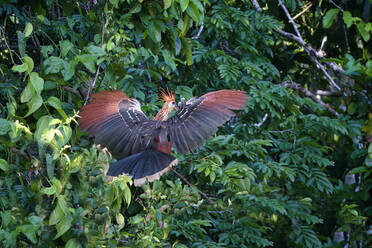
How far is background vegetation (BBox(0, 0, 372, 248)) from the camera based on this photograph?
7.38ft

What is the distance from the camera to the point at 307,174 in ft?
14.5

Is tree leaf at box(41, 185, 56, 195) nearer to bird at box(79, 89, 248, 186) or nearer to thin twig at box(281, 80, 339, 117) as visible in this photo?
bird at box(79, 89, 248, 186)

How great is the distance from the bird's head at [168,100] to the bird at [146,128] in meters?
0.27

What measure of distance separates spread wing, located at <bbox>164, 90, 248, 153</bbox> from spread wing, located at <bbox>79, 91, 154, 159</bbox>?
0.19m

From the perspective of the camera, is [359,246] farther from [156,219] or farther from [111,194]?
[111,194]

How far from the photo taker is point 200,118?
2.98 m

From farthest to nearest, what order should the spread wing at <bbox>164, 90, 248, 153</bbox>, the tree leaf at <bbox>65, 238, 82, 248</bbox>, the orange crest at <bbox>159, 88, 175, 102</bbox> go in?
the orange crest at <bbox>159, 88, 175, 102</bbox> < the spread wing at <bbox>164, 90, 248, 153</bbox> < the tree leaf at <bbox>65, 238, 82, 248</bbox>

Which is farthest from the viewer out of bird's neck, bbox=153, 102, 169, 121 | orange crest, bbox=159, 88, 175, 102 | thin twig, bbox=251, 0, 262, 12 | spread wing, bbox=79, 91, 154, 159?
thin twig, bbox=251, 0, 262, 12

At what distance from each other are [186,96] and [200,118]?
928mm

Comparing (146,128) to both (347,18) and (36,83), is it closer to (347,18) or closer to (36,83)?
(36,83)

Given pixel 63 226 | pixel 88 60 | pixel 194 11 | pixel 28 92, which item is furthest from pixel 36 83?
pixel 194 11

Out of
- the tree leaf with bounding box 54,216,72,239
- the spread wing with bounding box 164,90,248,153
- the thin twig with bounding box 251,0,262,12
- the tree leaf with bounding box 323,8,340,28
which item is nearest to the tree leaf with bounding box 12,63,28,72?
the tree leaf with bounding box 54,216,72,239

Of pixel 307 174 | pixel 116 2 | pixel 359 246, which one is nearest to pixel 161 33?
pixel 116 2

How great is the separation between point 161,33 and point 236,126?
1.55 metres
